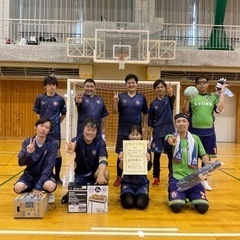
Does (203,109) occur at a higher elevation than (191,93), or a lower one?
lower

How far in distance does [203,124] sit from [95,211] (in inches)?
87.6

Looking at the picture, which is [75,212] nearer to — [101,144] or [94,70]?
[101,144]

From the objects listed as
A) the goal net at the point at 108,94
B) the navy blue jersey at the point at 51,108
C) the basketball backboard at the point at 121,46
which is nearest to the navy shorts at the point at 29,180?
the navy blue jersey at the point at 51,108

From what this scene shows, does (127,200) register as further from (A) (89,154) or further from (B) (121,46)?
(B) (121,46)

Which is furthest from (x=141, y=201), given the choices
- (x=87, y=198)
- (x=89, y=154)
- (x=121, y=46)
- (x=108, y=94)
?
(x=121, y=46)

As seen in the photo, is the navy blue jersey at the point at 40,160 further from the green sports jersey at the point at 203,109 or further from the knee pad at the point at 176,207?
the green sports jersey at the point at 203,109

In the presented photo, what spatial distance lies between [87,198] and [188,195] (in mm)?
1305

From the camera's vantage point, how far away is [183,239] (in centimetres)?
362

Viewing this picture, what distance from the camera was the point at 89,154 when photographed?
4746mm

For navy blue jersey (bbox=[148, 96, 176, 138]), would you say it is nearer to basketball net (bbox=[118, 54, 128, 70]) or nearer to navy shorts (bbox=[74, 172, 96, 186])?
navy shorts (bbox=[74, 172, 96, 186])

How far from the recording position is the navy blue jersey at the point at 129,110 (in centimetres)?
589

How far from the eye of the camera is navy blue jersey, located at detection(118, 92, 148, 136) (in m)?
5.89

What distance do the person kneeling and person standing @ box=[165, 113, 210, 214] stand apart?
327 mm

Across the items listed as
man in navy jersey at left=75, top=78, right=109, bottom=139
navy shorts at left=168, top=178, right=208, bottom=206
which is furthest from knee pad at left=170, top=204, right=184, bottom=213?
man in navy jersey at left=75, top=78, right=109, bottom=139
